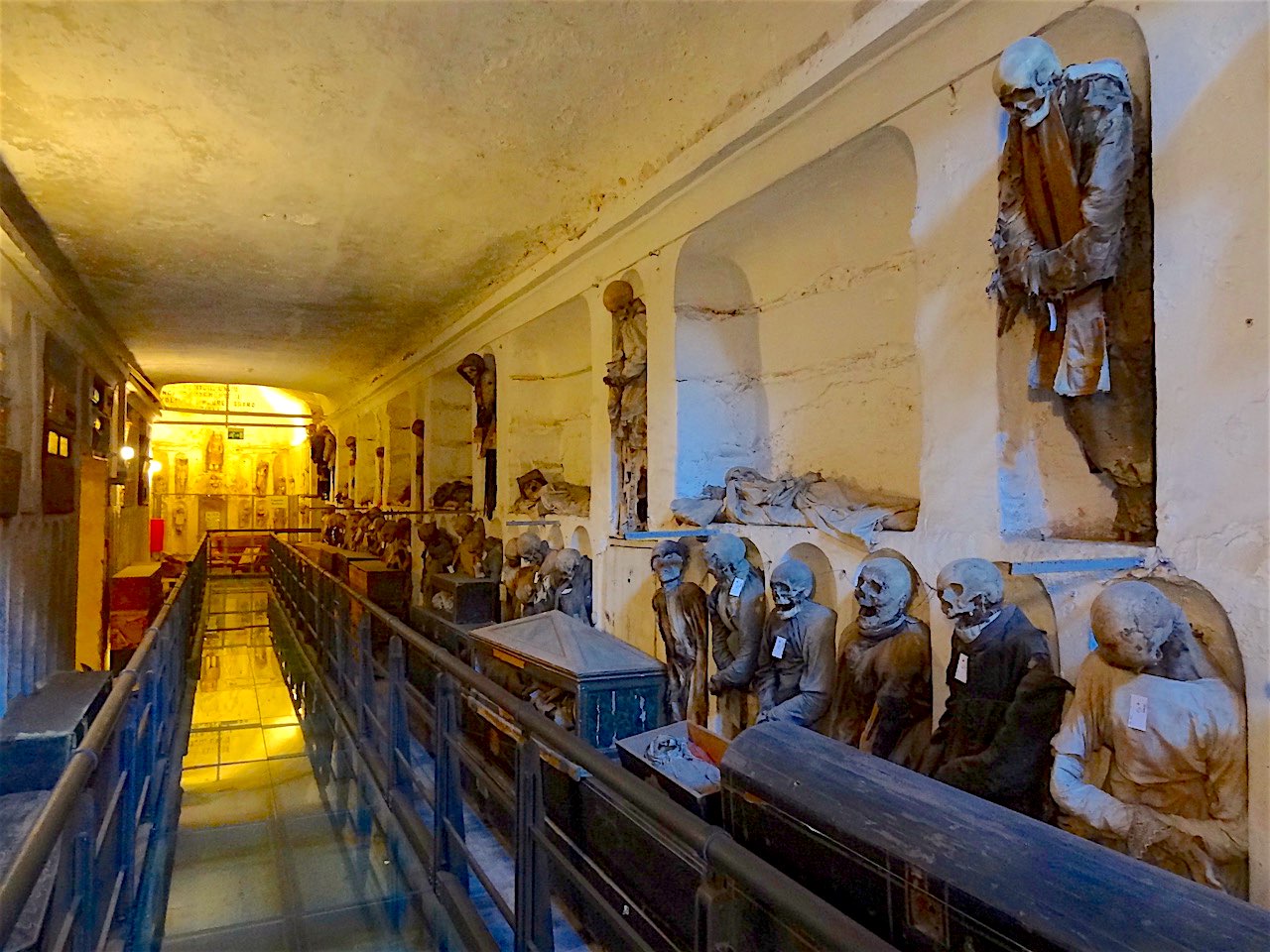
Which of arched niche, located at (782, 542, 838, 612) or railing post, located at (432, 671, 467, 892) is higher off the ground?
arched niche, located at (782, 542, 838, 612)

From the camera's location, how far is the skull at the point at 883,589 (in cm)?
270

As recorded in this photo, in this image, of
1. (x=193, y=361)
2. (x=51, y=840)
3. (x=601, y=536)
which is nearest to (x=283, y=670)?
(x=601, y=536)

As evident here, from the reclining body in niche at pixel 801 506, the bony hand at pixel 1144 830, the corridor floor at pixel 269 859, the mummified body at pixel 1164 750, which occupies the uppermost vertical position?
the reclining body in niche at pixel 801 506

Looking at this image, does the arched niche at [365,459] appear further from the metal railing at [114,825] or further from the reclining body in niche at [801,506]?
the reclining body in niche at [801,506]

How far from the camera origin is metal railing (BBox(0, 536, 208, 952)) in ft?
4.74

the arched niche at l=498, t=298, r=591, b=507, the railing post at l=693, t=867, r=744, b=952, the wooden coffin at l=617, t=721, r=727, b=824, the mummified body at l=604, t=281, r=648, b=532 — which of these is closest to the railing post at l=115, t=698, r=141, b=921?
the wooden coffin at l=617, t=721, r=727, b=824

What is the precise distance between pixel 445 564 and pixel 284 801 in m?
3.81

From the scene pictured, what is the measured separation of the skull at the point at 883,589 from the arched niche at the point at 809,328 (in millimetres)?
1062

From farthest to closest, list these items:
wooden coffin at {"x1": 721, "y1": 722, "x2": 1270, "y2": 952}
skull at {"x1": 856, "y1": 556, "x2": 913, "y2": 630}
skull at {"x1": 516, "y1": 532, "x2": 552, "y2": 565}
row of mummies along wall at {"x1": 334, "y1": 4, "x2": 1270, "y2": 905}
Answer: skull at {"x1": 516, "y1": 532, "x2": 552, "y2": 565}, skull at {"x1": 856, "y1": 556, "x2": 913, "y2": 630}, row of mummies along wall at {"x1": 334, "y1": 4, "x2": 1270, "y2": 905}, wooden coffin at {"x1": 721, "y1": 722, "x2": 1270, "y2": 952}

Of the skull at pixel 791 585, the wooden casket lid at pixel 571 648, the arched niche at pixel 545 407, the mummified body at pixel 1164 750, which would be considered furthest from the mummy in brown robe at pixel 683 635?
the arched niche at pixel 545 407

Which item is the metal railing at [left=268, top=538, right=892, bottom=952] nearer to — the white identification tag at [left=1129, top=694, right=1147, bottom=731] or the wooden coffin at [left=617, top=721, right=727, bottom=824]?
the wooden coffin at [left=617, top=721, right=727, bottom=824]

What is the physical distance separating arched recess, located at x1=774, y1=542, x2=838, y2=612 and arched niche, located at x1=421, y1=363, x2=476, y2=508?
6.25m

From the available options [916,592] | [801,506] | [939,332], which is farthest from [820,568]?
[939,332]

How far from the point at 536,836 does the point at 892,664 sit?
4.35 ft
